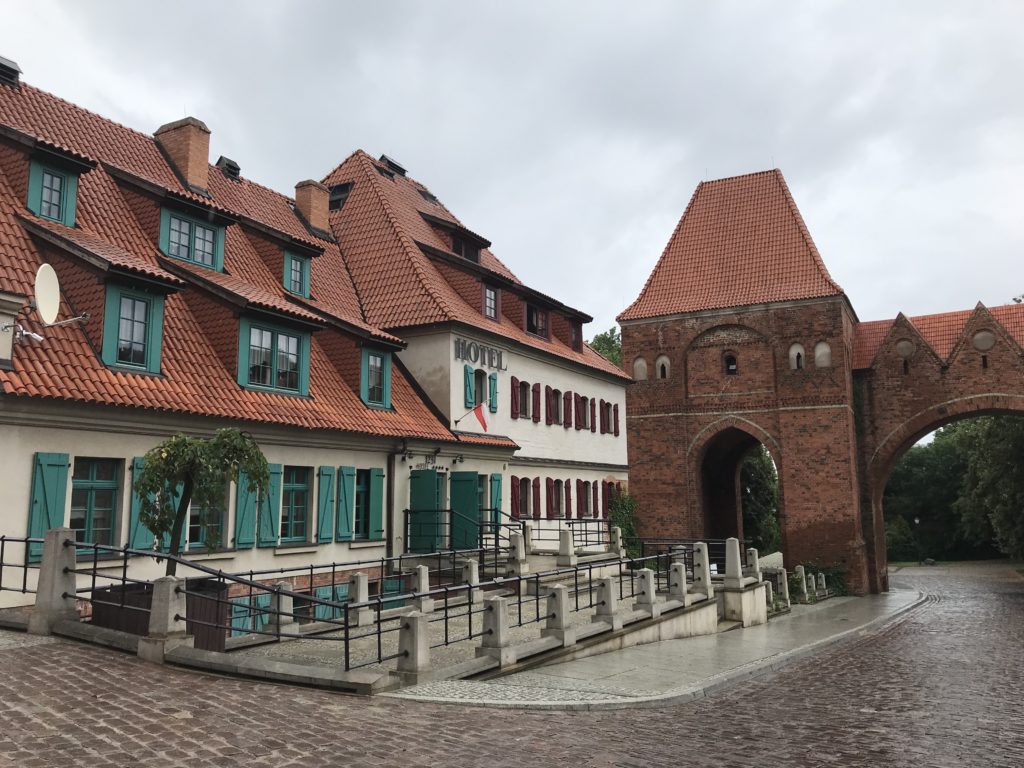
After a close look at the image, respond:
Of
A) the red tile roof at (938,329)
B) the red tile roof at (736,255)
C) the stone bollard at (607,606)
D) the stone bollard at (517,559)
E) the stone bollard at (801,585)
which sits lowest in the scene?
the stone bollard at (801,585)

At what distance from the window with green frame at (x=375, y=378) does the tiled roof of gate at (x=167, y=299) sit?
0.34 metres

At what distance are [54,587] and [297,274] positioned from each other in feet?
38.6

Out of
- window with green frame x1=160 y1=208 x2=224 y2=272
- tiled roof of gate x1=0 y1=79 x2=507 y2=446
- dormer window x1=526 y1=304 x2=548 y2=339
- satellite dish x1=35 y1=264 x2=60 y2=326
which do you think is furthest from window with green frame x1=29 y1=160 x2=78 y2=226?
dormer window x1=526 y1=304 x2=548 y2=339

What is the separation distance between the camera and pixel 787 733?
28.9ft

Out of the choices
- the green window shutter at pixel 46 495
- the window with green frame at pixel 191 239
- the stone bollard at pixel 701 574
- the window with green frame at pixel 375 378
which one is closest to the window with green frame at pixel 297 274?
the window with green frame at pixel 191 239

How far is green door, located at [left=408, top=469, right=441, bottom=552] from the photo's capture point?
2033 cm

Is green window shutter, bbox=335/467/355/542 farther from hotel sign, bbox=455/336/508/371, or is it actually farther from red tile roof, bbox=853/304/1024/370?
red tile roof, bbox=853/304/1024/370

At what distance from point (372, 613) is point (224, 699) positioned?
20.9 ft

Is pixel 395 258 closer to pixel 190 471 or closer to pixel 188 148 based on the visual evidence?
pixel 188 148

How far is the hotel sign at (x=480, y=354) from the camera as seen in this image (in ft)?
75.8

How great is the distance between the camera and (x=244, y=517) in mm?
15875

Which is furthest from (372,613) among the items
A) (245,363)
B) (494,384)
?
(494,384)

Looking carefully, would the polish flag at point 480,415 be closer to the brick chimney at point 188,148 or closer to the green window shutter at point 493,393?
the green window shutter at point 493,393

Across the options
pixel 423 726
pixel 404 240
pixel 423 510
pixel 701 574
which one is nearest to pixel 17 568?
pixel 423 726
